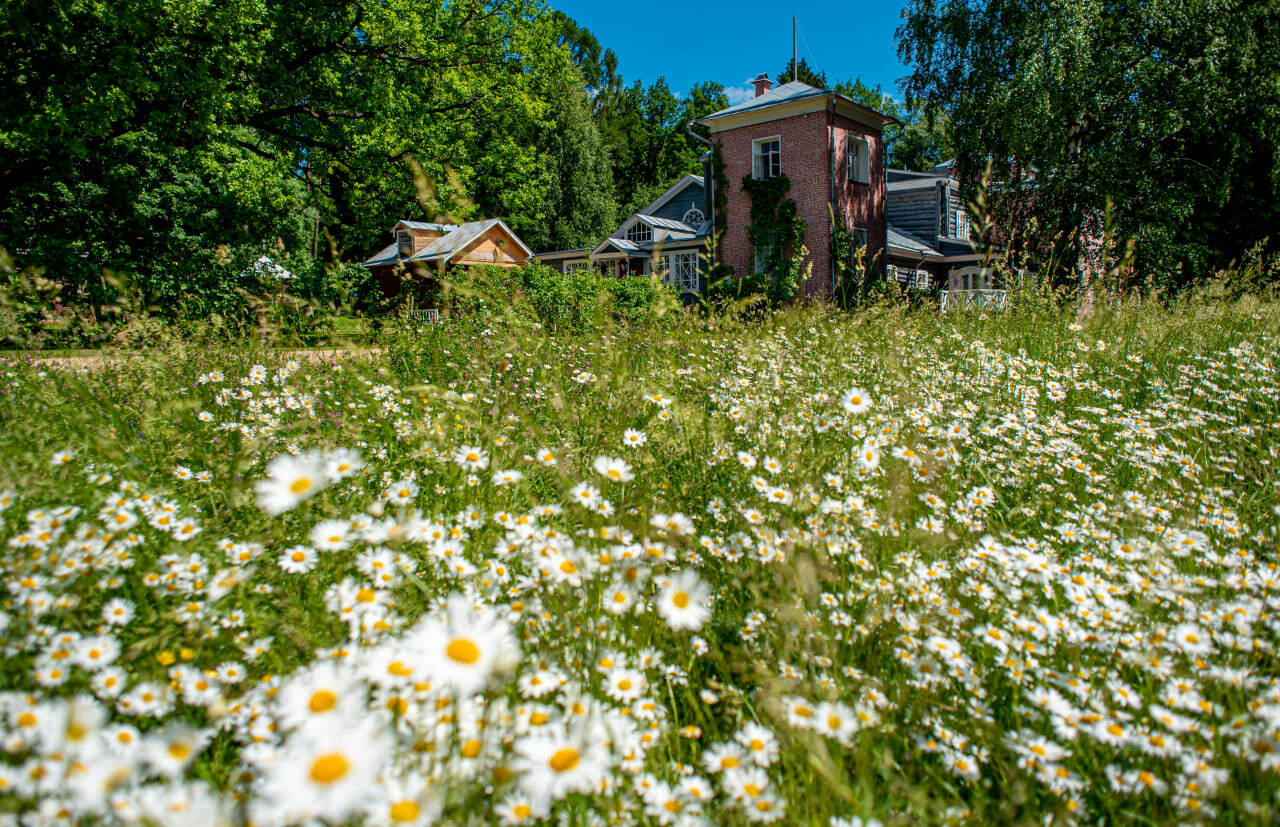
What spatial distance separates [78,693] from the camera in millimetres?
1237

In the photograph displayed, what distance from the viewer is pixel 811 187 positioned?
69.6 ft

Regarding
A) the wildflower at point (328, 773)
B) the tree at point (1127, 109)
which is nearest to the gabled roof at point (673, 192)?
the tree at point (1127, 109)

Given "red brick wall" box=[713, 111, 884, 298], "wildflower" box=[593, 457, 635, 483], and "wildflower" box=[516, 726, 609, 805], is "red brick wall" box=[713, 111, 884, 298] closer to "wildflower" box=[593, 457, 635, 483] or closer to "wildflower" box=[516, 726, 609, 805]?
"wildflower" box=[593, 457, 635, 483]

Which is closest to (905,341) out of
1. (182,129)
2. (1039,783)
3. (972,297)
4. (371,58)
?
(972,297)

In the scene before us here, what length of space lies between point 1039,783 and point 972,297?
6475 mm

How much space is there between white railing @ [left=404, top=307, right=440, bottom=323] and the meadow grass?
2.60m

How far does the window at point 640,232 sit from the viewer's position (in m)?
32.2

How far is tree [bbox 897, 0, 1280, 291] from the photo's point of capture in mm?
12961

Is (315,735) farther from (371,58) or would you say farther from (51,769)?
(371,58)

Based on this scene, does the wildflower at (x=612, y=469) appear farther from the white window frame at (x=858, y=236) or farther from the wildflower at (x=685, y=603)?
the white window frame at (x=858, y=236)

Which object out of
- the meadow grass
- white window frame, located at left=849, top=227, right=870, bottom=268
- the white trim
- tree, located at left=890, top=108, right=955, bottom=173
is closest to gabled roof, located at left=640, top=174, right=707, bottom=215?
the white trim

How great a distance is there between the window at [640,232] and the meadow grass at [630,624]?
30589mm

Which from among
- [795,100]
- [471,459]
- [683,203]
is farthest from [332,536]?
[683,203]

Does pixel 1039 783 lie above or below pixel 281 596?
below
